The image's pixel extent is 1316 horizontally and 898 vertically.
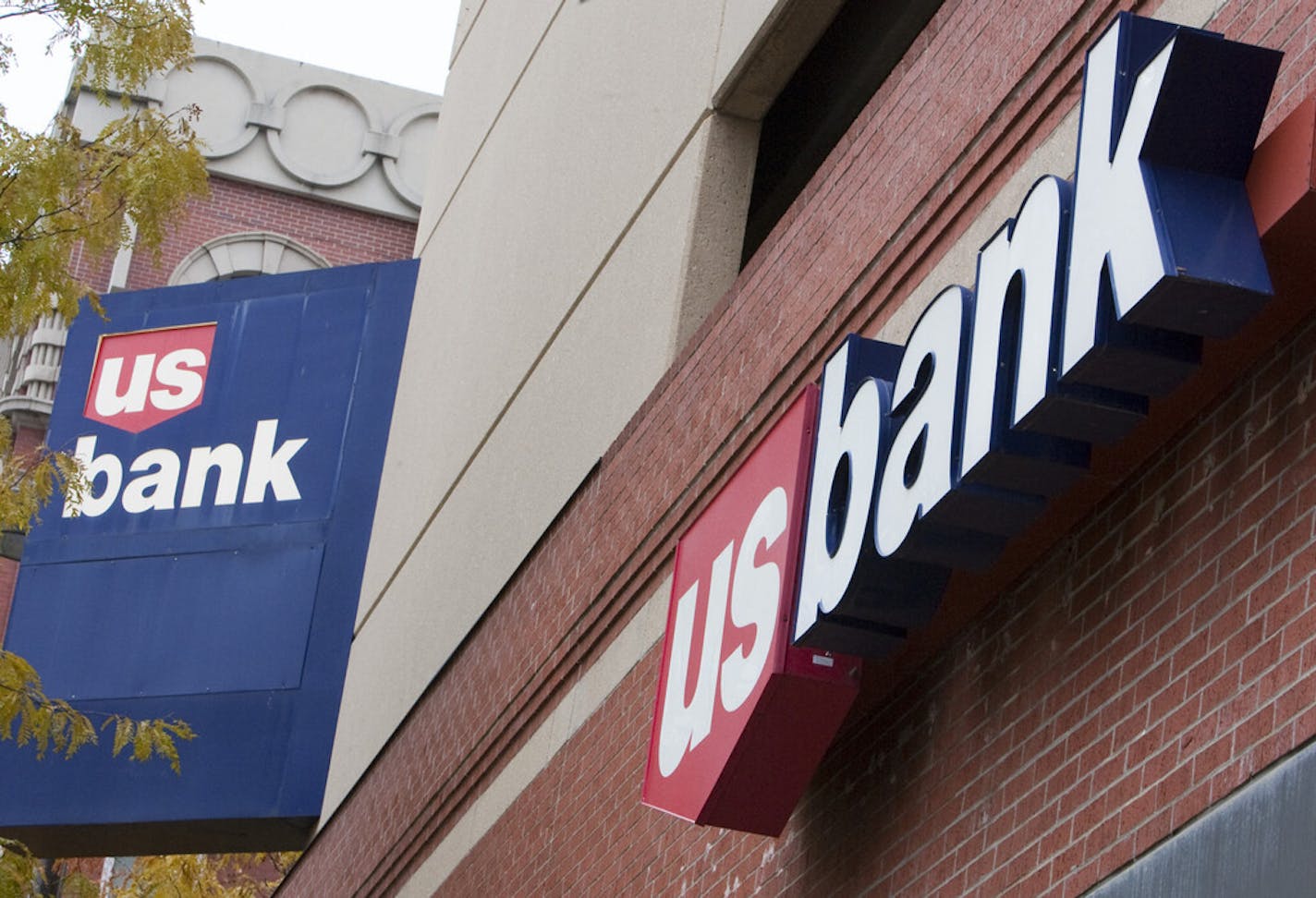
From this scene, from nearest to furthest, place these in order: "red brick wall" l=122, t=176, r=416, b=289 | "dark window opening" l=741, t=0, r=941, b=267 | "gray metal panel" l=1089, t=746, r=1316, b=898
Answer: "gray metal panel" l=1089, t=746, r=1316, b=898 < "dark window opening" l=741, t=0, r=941, b=267 < "red brick wall" l=122, t=176, r=416, b=289

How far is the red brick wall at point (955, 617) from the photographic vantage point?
538 centimetres

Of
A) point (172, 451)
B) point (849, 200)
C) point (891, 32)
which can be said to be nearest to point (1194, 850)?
point (849, 200)

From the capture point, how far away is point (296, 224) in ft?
88.8

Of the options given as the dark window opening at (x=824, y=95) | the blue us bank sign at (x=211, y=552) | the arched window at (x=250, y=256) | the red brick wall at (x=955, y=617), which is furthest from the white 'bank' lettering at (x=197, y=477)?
the arched window at (x=250, y=256)

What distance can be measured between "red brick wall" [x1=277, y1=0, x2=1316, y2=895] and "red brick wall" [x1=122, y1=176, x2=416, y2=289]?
15626 mm

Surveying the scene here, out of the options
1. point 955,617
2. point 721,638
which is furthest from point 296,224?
point 955,617

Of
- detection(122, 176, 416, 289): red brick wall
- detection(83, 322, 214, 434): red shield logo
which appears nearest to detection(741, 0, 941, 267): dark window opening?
detection(83, 322, 214, 434): red shield logo

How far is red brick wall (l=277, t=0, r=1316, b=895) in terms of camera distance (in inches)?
212

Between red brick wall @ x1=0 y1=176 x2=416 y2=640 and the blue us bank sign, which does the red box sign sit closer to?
the blue us bank sign

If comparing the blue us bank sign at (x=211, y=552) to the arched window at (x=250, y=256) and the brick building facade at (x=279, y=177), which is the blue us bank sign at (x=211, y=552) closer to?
the arched window at (x=250, y=256)

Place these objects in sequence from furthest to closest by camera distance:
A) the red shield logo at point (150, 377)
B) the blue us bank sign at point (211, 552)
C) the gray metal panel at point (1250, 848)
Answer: the red shield logo at point (150, 377)
the blue us bank sign at point (211, 552)
the gray metal panel at point (1250, 848)

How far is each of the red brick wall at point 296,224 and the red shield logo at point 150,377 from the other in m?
8.26

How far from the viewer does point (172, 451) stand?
699 inches

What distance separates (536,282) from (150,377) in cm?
556
